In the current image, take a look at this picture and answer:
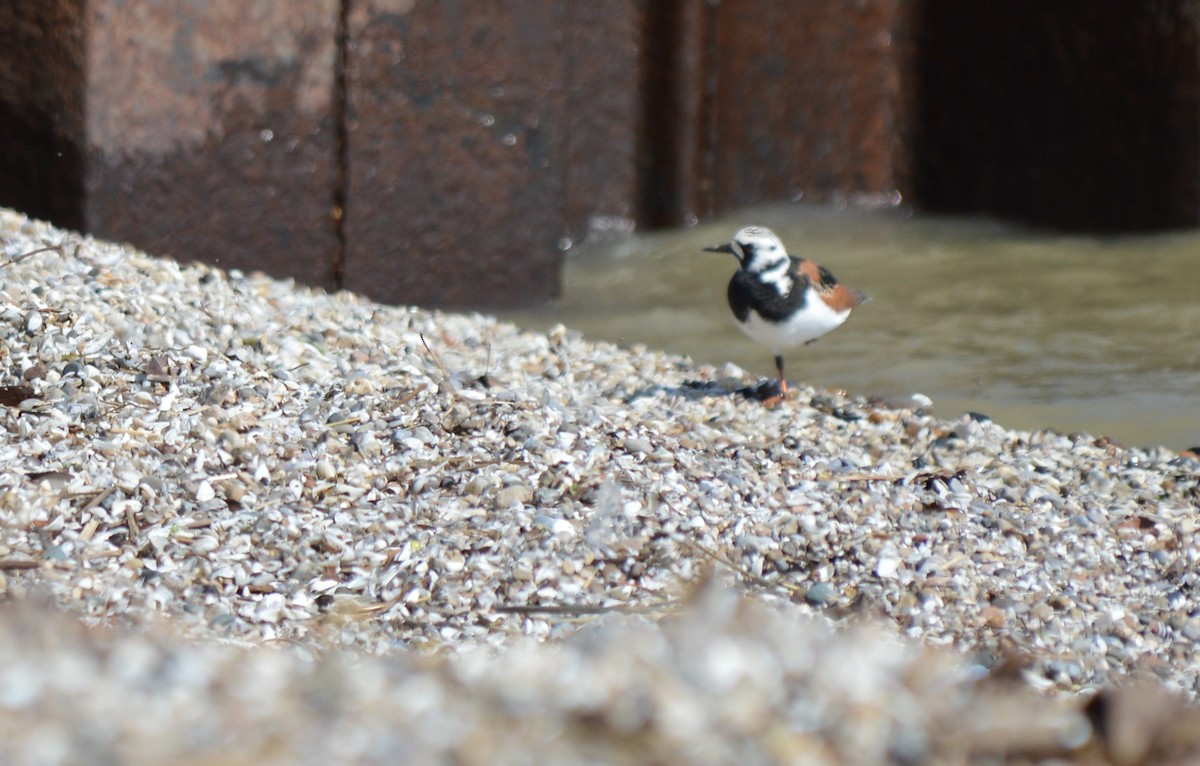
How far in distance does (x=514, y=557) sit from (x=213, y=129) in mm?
2648

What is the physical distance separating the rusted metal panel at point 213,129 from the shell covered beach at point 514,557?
497 mm

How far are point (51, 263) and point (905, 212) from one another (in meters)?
4.65

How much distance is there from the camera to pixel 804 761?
1.11 m

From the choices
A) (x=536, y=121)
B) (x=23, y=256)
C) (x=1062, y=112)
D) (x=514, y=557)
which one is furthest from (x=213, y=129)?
(x=1062, y=112)

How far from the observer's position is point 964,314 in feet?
18.4

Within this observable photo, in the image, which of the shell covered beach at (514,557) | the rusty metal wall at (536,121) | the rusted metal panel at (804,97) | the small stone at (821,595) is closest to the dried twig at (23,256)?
the shell covered beach at (514,557)

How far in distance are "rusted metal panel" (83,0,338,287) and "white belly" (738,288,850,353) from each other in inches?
71.5

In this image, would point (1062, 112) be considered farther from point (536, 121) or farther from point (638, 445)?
point (638, 445)

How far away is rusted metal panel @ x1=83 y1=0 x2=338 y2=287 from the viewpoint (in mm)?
4516

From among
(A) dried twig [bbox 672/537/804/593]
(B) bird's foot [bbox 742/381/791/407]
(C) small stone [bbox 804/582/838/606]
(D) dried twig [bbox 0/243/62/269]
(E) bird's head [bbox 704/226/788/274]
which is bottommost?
(B) bird's foot [bbox 742/381/791/407]

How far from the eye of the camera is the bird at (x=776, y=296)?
12.4 ft

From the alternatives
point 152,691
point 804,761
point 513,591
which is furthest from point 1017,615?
point 152,691

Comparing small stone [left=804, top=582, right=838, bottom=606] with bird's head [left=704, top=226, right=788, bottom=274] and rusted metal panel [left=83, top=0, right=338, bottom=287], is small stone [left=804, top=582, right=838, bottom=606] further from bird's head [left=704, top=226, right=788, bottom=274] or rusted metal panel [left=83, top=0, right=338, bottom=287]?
rusted metal panel [left=83, top=0, right=338, bottom=287]

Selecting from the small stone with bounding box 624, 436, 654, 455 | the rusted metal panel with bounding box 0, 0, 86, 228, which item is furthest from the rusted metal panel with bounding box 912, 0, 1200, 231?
the rusted metal panel with bounding box 0, 0, 86, 228
